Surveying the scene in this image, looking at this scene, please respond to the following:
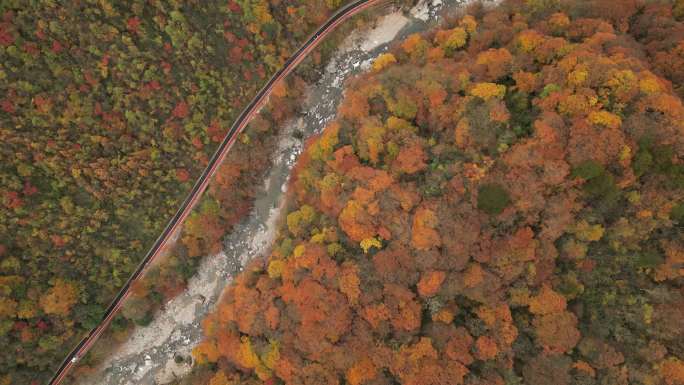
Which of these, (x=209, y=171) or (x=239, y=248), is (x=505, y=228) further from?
(x=209, y=171)

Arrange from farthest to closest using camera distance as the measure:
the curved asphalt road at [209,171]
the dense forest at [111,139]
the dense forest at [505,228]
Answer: the curved asphalt road at [209,171] < the dense forest at [111,139] < the dense forest at [505,228]

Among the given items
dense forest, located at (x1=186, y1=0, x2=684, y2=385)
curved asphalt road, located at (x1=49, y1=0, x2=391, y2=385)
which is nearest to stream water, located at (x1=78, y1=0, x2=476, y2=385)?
curved asphalt road, located at (x1=49, y1=0, x2=391, y2=385)

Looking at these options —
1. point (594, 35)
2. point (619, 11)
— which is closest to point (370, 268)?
point (594, 35)

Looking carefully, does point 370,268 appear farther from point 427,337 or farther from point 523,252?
point 523,252

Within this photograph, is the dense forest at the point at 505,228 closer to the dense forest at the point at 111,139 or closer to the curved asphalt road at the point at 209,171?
the curved asphalt road at the point at 209,171

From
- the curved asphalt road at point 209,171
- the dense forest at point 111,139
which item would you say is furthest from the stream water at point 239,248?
the curved asphalt road at point 209,171

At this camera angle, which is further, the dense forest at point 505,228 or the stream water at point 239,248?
the stream water at point 239,248

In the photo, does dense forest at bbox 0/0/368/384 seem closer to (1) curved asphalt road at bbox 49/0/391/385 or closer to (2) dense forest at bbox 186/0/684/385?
(1) curved asphalt road at bbox 49/0/391/385

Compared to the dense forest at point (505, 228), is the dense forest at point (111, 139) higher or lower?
higher
